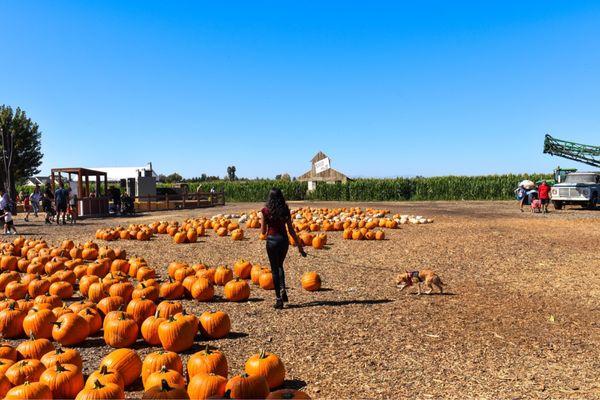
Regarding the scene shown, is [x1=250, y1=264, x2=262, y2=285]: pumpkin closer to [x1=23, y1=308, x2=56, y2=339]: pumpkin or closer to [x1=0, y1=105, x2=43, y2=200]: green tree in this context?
[x1=23, y1=308, x2=56, y2=339]: pumpkin

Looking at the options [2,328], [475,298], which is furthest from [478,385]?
[2,328]

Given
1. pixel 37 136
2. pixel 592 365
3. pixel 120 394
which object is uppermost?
pixel 37 136

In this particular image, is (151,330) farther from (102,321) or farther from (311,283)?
(311,283)

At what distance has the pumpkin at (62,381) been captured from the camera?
165 inches

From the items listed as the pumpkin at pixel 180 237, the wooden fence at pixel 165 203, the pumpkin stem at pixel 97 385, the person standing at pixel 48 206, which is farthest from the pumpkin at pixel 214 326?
the wooden fence at pixel 165 203

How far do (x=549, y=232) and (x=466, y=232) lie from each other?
9.49ft

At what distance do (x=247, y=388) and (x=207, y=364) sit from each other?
0.91 metres

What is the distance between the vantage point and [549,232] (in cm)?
1736

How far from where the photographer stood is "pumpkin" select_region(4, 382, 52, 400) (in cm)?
391

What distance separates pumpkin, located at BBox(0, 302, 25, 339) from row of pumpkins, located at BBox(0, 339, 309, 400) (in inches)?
55.6

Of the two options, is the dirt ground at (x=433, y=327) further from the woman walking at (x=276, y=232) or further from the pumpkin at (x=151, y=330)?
the woman walking at (x=276, y=232)

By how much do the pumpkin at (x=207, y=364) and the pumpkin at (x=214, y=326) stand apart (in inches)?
58.5

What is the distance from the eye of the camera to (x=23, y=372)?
14.3 feet

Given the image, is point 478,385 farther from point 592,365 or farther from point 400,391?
point 592,365
